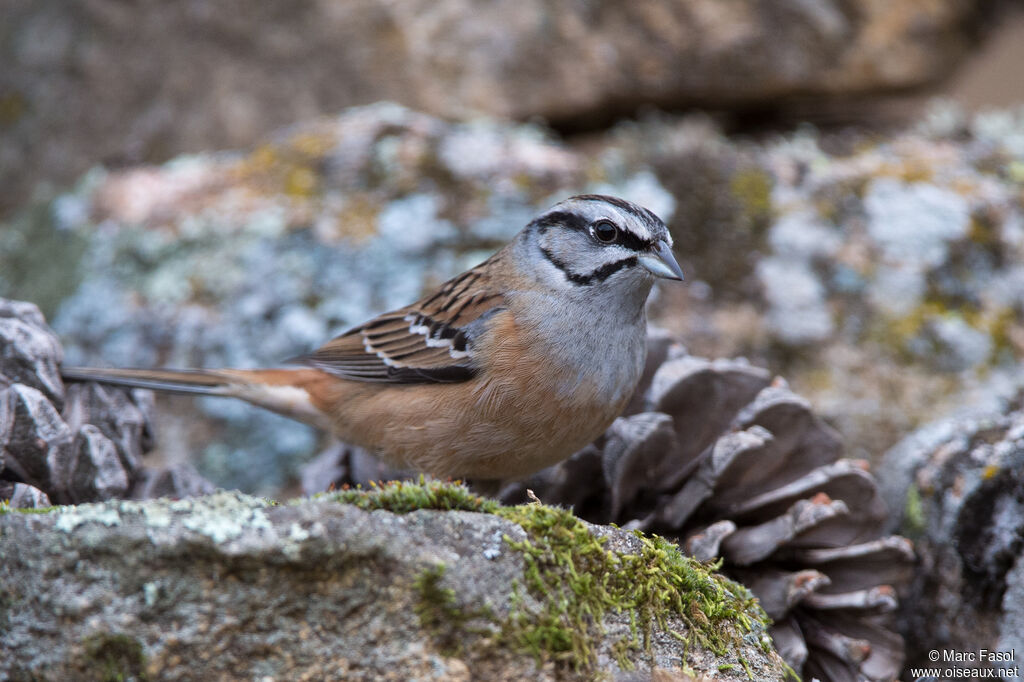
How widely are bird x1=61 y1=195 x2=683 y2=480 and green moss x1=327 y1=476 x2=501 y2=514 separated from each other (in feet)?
3.00

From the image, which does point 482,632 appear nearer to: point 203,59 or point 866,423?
point 866,423

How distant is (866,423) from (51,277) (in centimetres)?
362

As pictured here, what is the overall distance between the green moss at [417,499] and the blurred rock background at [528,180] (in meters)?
1.52

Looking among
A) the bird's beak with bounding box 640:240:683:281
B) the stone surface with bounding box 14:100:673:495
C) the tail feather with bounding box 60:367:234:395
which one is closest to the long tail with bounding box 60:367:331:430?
the tail feather with bounding box 60:367:234:395

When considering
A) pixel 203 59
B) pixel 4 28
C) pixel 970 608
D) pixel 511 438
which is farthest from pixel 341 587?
pixel 4 28

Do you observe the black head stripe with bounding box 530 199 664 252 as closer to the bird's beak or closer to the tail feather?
the bird's beak

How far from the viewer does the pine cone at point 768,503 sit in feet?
7.63

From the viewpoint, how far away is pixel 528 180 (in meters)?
4.09

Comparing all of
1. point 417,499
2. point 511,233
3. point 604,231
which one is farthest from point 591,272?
point 417,499

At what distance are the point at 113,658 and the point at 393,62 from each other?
3895mm

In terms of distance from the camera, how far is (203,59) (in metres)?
4.79

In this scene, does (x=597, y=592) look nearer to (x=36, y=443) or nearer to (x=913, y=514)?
(x=36, y=443)

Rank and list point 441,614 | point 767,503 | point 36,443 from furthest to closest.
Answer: point 767,503 → point 36,443 → point 441,614

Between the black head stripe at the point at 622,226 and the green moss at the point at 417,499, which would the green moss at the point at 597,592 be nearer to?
the green moss at the point at 417,499
